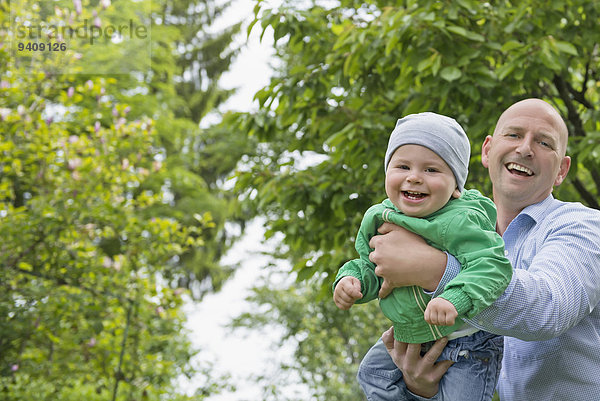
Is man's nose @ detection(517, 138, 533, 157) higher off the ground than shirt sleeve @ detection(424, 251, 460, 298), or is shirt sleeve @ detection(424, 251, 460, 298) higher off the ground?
shirt sleeve @ detection(424, 251, 460, 298)

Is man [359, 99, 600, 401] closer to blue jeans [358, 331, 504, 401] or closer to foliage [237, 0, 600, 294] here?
blue jeans [358, 331, 504, 401]

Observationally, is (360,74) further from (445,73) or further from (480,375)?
(480,375)

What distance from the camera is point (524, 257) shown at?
78.9 inches

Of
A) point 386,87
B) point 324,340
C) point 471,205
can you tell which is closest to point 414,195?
point 471,205

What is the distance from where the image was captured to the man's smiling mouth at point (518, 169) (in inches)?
86.5

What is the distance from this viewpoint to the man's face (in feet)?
7.16

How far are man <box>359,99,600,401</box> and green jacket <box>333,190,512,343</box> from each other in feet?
0.13

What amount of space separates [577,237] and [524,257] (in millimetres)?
238

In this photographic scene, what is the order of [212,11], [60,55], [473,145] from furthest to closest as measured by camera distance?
[212,11] < [60,55] < [473,145]

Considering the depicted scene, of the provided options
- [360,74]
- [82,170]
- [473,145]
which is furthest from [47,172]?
[473,145]

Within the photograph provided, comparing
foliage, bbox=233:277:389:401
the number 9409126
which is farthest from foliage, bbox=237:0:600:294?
foliage, bbox=233:277:389:401

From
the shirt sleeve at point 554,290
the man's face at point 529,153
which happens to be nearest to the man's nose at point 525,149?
the man's face at point 529,153

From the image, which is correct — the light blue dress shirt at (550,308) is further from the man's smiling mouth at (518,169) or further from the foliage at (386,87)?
the foliage at (386,87)

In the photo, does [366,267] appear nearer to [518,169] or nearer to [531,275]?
[531,275]
